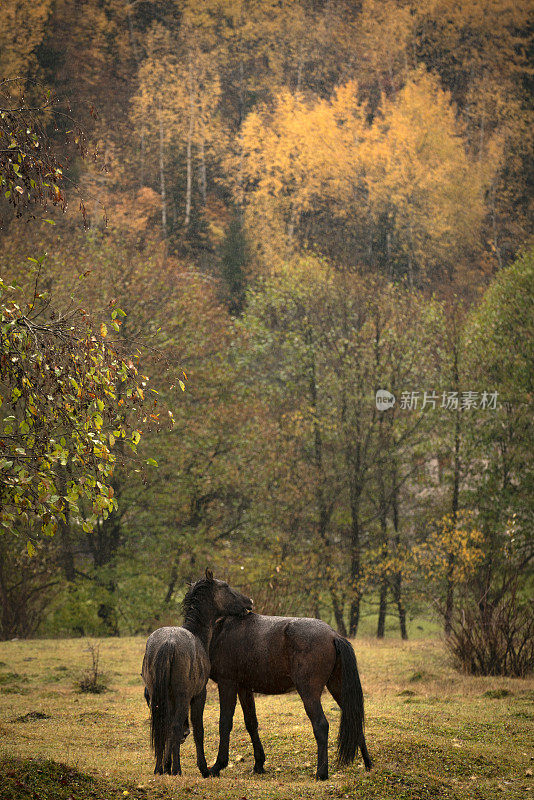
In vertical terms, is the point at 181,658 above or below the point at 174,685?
above

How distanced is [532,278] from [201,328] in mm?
10990

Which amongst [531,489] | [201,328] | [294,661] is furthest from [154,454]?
[294,661]

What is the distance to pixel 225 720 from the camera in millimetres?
7832

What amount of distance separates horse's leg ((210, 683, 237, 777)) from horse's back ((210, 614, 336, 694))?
0.11 meters

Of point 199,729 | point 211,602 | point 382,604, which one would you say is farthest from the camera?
point 382,604

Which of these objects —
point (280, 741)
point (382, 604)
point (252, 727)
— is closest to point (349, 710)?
point (252, 727)

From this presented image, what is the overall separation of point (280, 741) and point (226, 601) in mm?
2453

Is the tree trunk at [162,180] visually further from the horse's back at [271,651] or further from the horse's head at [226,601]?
the horse's back at [271,651]

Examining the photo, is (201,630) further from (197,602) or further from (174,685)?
(174,685)

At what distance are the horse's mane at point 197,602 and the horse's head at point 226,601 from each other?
54 millimetres

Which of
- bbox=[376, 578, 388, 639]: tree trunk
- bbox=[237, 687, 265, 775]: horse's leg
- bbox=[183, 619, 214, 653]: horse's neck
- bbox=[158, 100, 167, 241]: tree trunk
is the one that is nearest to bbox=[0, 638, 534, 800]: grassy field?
bbox=[237, 687, 265, 775]: horse's leg

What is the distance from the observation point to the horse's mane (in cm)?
779

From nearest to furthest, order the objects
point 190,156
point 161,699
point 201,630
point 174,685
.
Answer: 1. point 161,699
2. point 174,685
3. point 201,630
4. point 190,156

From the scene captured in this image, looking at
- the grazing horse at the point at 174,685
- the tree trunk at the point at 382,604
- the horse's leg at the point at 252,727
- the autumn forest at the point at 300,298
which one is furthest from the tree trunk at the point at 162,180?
the grazing horse at the point at 174,685
